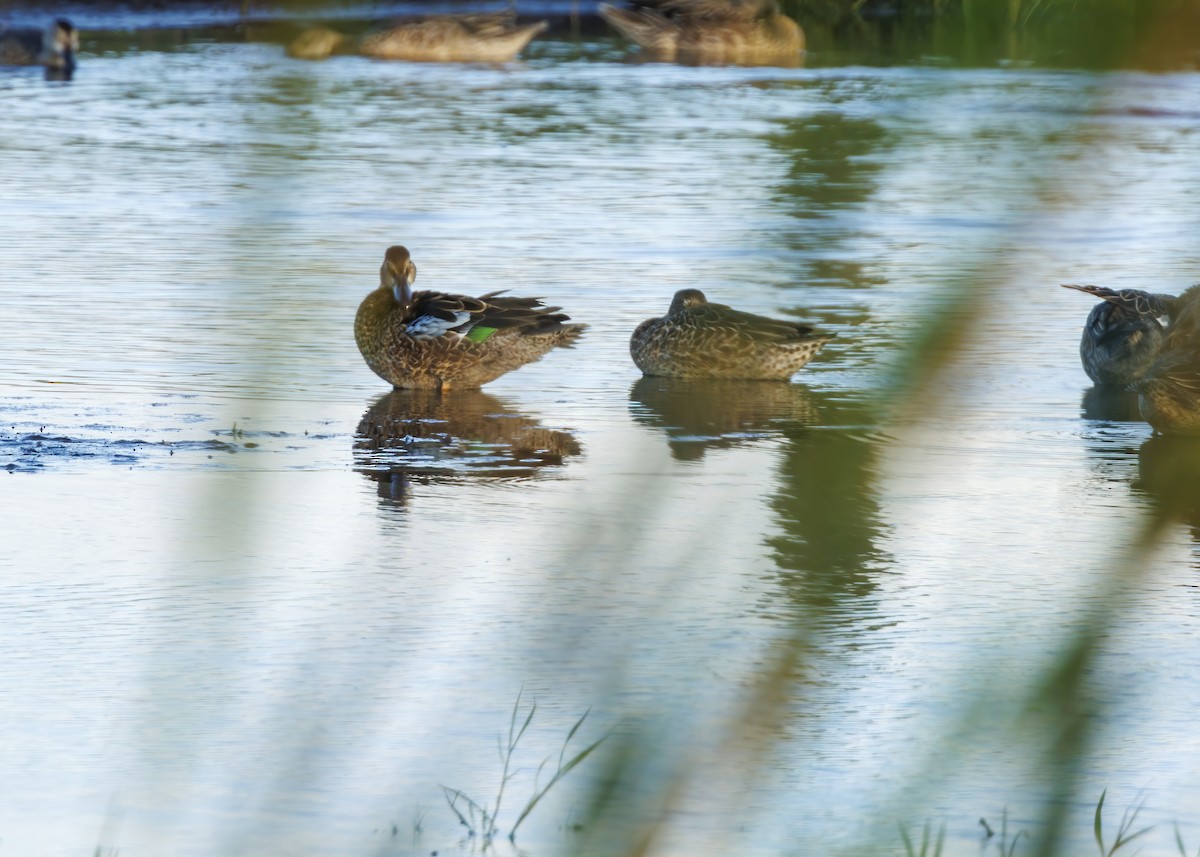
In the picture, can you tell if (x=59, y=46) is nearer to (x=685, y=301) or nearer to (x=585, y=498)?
(x=685, y=301)

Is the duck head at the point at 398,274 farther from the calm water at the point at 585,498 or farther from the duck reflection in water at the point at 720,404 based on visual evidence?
the duck reflection in water at the point at 720,404

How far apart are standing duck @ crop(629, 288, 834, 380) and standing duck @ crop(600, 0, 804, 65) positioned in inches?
704

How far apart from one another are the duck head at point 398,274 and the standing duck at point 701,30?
17.7 meters

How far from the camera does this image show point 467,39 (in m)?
25.8

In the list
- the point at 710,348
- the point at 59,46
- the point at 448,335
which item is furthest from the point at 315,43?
the point at 59,46

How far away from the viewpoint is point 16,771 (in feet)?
14.2

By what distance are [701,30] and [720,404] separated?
19380mm

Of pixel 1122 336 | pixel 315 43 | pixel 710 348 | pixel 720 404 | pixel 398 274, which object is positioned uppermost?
pixel 315 43

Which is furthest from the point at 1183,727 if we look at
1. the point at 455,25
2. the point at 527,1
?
the point at 527,1

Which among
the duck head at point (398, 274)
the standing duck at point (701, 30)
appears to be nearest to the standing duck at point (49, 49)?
the standing duck at point (701, 30)

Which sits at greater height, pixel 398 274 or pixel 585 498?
pixel 585 498

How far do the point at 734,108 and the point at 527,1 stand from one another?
1413cm

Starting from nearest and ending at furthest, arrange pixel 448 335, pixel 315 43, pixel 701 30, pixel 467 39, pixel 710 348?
pixel 315 43 < pixel 448 335 < pixel 710 348 < pixel 467 39 < pixel 701 30

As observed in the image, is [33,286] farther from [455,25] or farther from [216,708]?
[455,25]
